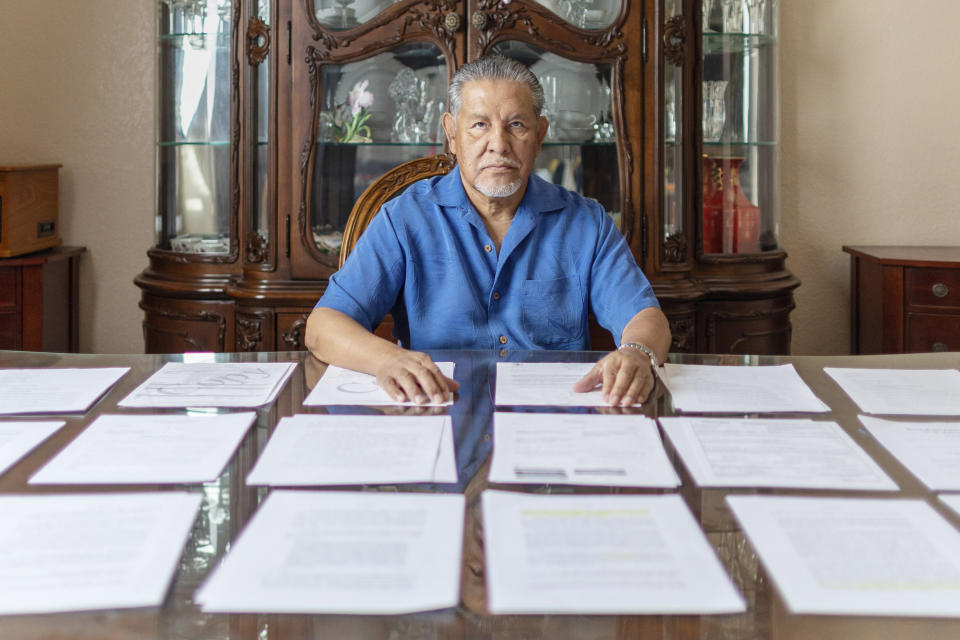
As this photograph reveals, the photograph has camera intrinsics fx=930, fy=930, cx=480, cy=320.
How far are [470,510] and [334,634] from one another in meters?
0.24

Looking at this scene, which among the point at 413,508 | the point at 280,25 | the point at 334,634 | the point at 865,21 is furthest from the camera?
the point at 865,21

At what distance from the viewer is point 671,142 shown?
2.64 meters

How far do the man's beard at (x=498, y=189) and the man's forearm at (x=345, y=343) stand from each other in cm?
40

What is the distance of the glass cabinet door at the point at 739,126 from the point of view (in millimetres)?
2717

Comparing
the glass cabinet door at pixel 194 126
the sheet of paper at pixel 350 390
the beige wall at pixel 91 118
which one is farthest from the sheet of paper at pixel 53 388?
the beige wall at pixel 91 118

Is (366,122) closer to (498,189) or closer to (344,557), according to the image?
(498,189)

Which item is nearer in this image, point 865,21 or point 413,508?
point 413,508

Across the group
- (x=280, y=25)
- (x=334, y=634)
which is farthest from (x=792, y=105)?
(x=334, y=634)

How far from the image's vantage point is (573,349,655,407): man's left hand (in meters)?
1.26

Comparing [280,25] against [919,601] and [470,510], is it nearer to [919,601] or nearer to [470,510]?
[470,510]

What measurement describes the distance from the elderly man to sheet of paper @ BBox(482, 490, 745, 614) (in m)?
0.92

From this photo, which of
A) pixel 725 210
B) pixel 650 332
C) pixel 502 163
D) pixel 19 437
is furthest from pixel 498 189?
pixel 725 210

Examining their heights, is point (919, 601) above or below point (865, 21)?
below

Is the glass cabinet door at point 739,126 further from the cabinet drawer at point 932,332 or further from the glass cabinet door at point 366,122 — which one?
the glass cabinet door at point 366,122
